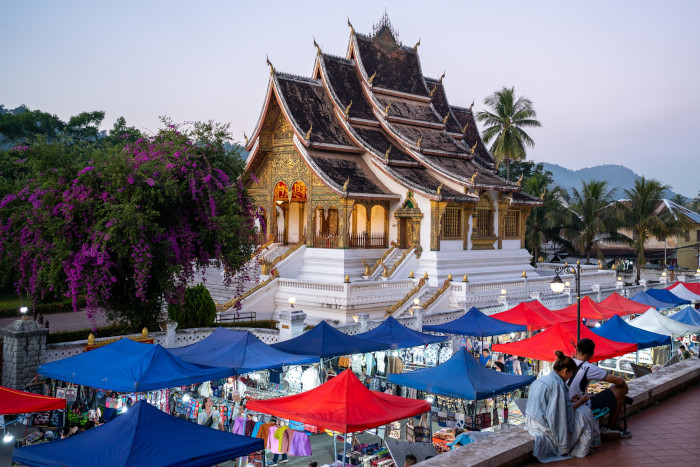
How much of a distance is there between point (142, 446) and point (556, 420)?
4.93 m

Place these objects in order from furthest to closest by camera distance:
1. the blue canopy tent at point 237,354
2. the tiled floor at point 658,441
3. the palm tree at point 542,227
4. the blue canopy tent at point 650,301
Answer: the palm tree at point 542,227 → the blue canopy tent at point 650,301 → the blue canopy tent at point 237,354 → the tiled floor at point 658,441

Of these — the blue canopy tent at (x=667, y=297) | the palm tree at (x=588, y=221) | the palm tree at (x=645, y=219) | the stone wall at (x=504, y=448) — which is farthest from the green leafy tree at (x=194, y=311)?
the palm tree at (x=645, y=219)

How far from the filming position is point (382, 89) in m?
33.0

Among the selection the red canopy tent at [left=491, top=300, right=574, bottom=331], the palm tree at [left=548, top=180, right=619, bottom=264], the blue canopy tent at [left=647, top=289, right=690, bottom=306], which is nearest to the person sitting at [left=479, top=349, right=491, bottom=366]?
the red canopy tent at [left=491, top=300, right=574, bottom=331]

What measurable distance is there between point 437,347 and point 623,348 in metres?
5.15

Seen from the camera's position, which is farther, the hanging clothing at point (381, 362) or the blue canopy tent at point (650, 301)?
the blue canopy tent at point (650, 301)

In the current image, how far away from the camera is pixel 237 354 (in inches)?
552

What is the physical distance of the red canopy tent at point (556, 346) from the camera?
1539 centimetres

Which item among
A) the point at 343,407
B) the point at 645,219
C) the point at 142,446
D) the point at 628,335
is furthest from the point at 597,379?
the point at 645,219

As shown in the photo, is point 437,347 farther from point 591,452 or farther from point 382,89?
point 382,89

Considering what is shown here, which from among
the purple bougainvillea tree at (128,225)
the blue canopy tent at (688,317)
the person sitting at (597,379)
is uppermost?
the purple bougainvillea tree at (128,225)

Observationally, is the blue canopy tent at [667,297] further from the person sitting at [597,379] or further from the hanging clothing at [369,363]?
the person sitting at [597,379]

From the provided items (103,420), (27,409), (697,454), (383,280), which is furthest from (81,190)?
(697,454)

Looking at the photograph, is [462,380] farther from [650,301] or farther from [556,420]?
[650,301]
